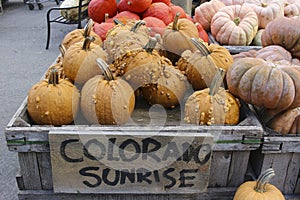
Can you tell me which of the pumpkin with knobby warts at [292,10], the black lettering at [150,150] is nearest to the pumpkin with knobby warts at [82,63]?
the black lettering at [150,150]

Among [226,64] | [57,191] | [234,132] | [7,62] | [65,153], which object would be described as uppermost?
[226,64]

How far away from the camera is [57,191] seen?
1.55 meters

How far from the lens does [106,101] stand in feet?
4.98

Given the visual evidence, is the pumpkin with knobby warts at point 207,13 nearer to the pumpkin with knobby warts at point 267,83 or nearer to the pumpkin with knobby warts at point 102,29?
the pumpkin with knobby warts at point 102,29

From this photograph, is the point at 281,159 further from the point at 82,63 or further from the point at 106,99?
the point at 82,63

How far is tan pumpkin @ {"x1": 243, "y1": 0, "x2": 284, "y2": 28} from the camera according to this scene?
3.19 meters

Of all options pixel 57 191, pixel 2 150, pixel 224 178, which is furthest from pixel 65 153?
pixel 2 150

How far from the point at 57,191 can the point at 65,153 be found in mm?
235

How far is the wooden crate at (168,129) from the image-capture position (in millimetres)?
1461

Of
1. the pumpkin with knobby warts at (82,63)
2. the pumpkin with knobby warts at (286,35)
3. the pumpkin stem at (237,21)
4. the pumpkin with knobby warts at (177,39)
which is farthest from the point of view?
the pumpkin stem at (237,21)

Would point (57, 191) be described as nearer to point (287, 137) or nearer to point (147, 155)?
point (147, 155)

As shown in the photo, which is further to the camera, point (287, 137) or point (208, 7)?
point (208, 7)

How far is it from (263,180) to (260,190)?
0.07 meters

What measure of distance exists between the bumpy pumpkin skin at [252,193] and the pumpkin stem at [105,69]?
83cm
